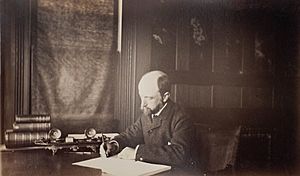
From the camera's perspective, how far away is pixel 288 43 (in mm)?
758

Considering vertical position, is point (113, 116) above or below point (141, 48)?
below

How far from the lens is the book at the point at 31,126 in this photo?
66 cm

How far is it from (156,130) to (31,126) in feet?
0.77

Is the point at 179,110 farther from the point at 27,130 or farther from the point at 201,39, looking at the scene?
the point at 27,130

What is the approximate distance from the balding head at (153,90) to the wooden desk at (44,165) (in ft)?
0.42

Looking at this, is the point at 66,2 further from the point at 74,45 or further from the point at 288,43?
the point at 288,43

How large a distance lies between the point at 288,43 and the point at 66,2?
45 cm

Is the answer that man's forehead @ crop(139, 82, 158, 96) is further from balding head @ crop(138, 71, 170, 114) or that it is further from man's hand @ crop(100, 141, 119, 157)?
man's hand @ crop(100, 141, 119, 157)

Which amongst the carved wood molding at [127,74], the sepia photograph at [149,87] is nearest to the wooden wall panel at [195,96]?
the sepia photograph at [149,87]

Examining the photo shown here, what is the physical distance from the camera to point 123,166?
62cm

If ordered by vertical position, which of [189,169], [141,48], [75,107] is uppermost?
[141,48]

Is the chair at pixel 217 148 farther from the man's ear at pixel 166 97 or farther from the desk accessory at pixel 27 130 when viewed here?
the desk accessory at pixel 27 130

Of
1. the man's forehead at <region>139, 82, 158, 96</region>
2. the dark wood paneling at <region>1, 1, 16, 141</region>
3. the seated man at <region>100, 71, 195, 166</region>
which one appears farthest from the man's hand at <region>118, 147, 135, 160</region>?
the dark wood paneling at <region>1, 1, 16, 141</region>

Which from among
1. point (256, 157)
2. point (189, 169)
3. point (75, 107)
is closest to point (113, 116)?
point (75, 107)
